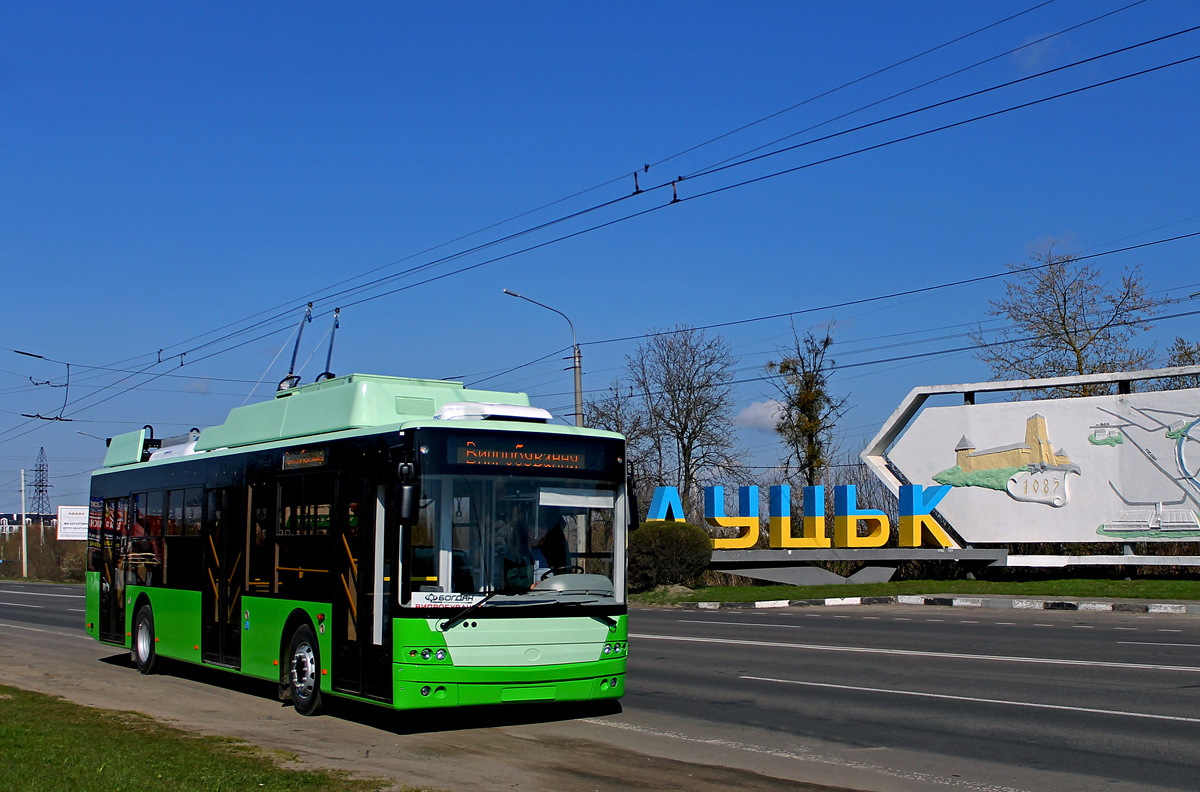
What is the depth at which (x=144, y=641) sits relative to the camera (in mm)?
15438

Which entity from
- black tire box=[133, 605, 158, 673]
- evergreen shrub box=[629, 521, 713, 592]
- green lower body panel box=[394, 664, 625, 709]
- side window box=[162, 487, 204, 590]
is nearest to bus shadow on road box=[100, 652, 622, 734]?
green lower body panel box=[394, 664, 625, 709]

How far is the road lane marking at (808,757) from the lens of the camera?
775 centimetres

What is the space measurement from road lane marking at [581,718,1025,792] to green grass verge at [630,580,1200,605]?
19040 mm

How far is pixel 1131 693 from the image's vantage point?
11680mm

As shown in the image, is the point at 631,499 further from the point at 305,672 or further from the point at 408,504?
the point at 305,672

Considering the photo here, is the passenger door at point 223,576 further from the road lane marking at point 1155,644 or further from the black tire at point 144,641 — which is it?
the road lane marking at point 1155,644

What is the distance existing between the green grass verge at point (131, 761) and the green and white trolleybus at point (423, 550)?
5.02 ft

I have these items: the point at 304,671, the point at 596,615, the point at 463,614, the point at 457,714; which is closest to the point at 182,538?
the point at 304,671

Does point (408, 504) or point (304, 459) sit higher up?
point (304, 459)

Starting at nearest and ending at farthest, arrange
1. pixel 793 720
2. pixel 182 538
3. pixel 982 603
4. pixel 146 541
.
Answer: pixel 793 720 < pixel 182 538 < pixel 146 541 < pixel 982 603

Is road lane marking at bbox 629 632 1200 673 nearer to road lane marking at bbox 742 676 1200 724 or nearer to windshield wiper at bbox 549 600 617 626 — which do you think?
road lane marking at bbox 742 676 1200 724

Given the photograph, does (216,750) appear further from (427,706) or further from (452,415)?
(452,415)

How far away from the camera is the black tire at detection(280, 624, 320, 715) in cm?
1101

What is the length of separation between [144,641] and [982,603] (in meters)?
19.4
